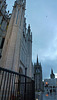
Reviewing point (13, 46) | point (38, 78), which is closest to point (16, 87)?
point (13, 46)

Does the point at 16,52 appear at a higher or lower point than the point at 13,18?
lower

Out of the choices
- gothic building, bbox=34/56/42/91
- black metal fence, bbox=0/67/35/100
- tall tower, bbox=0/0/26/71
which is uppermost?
tall tower, bbox=0/0/26/71

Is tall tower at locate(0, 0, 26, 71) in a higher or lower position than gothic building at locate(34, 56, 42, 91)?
higher

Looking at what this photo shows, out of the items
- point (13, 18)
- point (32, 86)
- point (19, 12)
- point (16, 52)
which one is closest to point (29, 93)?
point (32, 86)

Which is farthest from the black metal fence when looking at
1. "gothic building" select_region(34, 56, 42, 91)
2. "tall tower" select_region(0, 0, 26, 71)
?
"gothic building" select_region(34, 56, 42, 91)

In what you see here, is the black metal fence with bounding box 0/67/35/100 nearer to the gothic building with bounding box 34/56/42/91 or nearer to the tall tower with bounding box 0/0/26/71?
the tall tower with bounding box 0/0/26/71

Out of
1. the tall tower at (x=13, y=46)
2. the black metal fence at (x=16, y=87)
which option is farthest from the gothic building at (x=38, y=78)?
the black metal fence at (x=16, y=87)

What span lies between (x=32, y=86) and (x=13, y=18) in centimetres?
1318

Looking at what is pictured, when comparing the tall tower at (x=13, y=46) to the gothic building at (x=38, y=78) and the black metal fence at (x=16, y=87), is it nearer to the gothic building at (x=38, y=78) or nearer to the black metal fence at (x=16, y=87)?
the black metal fence at (x=16, y=87)

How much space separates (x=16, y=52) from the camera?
11773 mm

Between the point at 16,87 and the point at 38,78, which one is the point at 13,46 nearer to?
the point at 16,87

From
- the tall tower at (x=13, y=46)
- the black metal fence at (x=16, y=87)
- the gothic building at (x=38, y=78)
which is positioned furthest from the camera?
the gothic building at (x=38, y=78)

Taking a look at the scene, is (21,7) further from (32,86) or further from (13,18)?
(32,86)

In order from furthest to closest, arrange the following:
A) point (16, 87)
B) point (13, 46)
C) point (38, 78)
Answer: point (38, 78) < point (13, 46) < point (16, 87)
